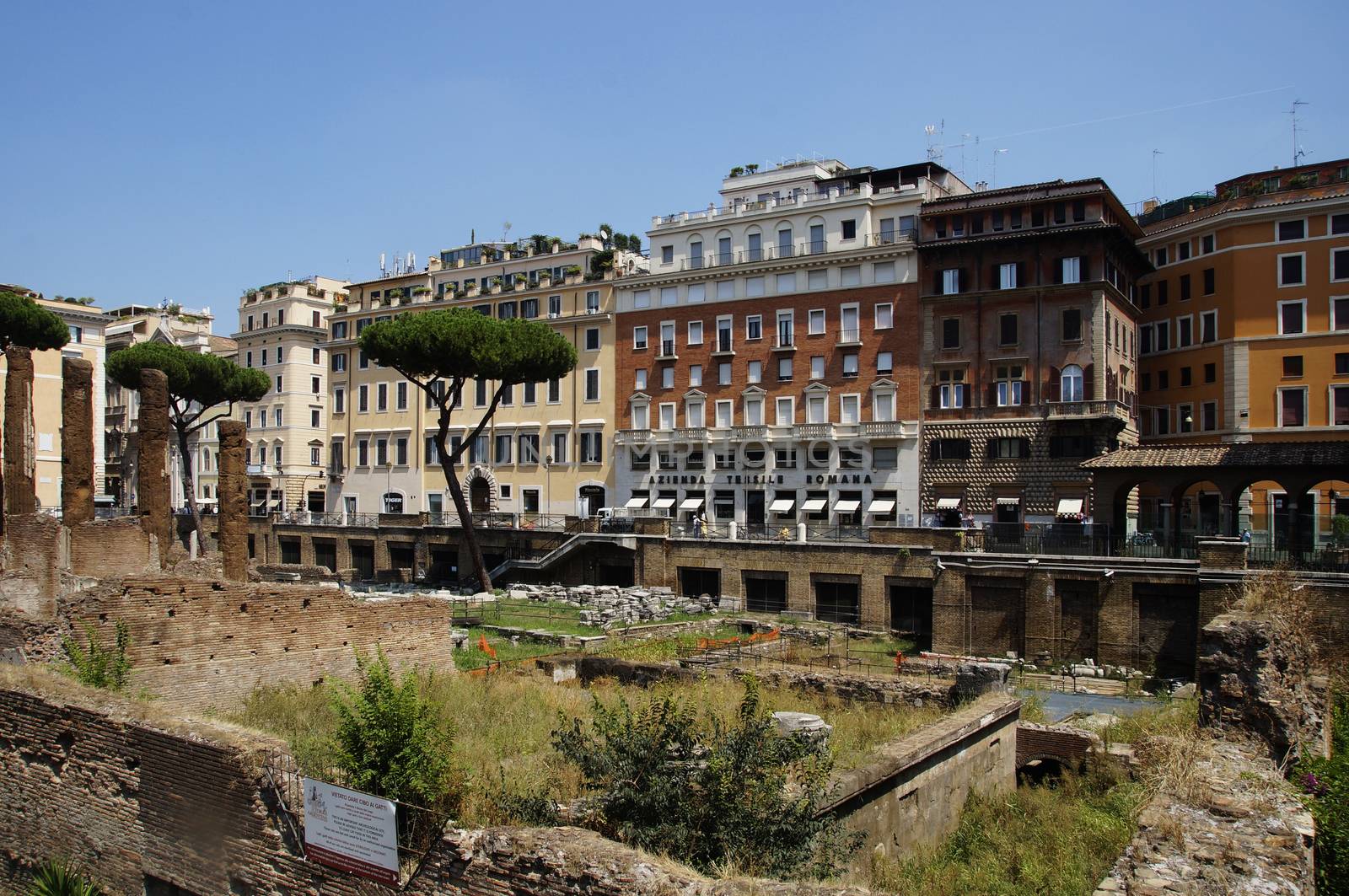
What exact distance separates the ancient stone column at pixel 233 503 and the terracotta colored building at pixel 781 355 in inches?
798

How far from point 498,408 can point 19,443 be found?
28971 mm

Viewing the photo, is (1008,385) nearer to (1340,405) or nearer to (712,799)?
(1340,405)

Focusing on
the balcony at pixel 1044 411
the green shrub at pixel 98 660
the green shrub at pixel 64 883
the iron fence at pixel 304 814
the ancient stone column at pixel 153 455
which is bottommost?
the green shrub at pixel 64 883

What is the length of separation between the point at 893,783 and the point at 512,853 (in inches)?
234

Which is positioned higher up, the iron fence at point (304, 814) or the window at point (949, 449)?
the window at point (949, 449)

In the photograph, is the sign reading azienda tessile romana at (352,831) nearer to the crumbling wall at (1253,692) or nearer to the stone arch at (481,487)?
the crumbling wall at (1253,692)

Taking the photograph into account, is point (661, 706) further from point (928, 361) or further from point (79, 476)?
point (928, 361)

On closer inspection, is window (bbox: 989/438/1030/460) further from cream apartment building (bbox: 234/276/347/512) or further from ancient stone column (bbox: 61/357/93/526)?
cream apartment building (bbox: 234/276/347/512)

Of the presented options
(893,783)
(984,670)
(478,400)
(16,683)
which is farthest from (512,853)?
(478,400)

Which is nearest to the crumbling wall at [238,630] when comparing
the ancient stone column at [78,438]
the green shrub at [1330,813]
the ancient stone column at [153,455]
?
the ancient stone column at [153,455]

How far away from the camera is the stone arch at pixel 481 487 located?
2188 inches

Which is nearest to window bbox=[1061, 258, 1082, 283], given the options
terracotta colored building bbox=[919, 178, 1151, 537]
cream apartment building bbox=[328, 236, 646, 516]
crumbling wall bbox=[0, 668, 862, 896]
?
terracotta colored building bbox=[919, 178, 1151, 537]

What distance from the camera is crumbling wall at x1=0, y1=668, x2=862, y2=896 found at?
328 inches

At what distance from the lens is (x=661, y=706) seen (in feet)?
38.1
